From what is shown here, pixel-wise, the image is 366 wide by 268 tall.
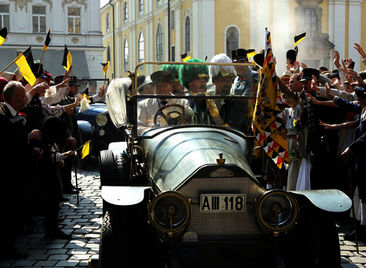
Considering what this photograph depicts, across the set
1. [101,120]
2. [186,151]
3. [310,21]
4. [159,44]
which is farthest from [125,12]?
[186,151]

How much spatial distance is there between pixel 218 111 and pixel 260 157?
617mm

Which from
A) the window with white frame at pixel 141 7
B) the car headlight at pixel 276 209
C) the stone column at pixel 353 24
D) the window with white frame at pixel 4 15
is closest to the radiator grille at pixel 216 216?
the car headlight at pixel 276 209

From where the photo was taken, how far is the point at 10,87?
18.2 feet

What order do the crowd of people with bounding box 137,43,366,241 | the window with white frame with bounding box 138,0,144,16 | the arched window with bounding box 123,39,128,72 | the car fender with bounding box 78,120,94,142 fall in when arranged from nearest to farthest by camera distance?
1. the crowd of people with bounding box 137,43,366,241
2. the car fender with bounding box 78,120,94,142
3. the window with white frame with bounding box 138,0,144,16
4. the arched window with bounding box 123,39,128,72

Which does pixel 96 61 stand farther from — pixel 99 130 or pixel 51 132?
pixel 51 132

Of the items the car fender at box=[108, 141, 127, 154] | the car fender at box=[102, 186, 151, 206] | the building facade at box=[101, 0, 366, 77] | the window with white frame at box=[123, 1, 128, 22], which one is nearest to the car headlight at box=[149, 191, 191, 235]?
the car fender at box=[102, 186, 151, 206]

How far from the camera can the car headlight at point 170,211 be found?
372 centimetres

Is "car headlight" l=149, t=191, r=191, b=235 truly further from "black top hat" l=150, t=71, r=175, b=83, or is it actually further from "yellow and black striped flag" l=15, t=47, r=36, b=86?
"yellow and black striped flag" l=15, t=47, r=36, b=86

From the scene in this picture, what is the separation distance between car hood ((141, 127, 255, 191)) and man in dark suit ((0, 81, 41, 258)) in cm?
132

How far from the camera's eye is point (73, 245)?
5727 millimetres

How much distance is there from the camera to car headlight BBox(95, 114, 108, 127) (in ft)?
38.1

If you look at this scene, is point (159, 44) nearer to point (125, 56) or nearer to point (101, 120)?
point (125, 56)

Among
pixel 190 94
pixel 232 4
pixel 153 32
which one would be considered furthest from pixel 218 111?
pixel 153 32

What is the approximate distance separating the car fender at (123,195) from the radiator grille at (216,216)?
301 mm
